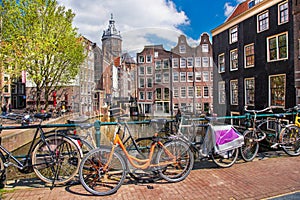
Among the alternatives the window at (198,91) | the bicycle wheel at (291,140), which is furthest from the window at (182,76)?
the bicycle wheel at (291,140)

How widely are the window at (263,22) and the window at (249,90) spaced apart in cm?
335

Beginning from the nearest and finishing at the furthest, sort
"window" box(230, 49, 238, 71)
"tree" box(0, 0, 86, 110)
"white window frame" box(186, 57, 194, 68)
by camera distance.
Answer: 1. "white window frame" box(186, 57, 194, 68)
2. "window" box(230, 49, 238, 71)
3. "tree" box(0, 0, 86, 110)

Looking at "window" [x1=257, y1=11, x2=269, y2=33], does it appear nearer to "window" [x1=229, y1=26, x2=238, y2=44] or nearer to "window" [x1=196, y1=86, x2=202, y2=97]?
"window" [x1=229, y1=26, x2=238, y2=44]

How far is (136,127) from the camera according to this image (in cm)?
309

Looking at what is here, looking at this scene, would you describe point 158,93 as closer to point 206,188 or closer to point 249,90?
point 206,188

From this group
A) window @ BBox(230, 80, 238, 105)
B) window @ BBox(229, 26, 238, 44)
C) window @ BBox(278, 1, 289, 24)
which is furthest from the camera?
window @ BBox(229, 26, 238, 44)

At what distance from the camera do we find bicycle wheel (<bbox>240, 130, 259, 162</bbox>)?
147 inches

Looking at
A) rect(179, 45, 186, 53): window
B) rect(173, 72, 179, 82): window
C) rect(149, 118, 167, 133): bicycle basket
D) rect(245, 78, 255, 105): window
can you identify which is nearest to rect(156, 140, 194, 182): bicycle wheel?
rect(149, 118, 167, 133): bicycle basket

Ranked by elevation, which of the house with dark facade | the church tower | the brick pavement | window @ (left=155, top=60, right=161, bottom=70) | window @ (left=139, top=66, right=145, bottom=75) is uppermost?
the house with dark facade

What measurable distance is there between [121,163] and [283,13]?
13730 mm

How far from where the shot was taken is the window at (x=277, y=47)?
11.3 m

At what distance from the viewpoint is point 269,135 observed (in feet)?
13.4

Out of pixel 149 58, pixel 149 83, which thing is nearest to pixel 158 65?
pixel 149 58

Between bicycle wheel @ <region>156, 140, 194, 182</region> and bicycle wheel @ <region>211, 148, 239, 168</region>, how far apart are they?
58 cm
